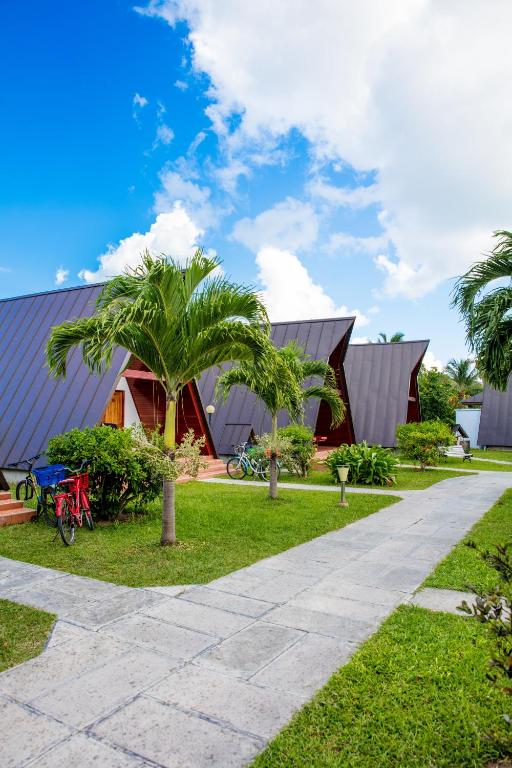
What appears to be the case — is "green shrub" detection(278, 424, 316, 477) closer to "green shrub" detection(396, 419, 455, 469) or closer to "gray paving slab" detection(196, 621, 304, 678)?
"green shrub" detection(396, 419, 455, 469)

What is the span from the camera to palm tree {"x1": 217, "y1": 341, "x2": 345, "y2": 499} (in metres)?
7.59

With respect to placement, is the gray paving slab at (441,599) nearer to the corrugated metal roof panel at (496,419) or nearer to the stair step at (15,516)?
the stair step at (15,516)

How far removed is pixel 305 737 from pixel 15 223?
1671cm


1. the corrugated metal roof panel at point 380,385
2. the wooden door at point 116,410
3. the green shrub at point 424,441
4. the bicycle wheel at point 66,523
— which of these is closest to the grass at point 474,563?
the bicycle wheel at point 66,523

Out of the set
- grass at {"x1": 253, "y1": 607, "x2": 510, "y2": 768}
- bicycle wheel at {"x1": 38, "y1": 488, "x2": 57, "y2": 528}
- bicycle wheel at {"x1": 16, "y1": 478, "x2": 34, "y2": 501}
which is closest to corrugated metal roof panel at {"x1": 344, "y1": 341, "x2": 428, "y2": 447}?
bicycle wheel at {"x1": 16, "y1": 478, "x2": 34, "y2": 501}

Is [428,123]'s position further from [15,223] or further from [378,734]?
[15,223]

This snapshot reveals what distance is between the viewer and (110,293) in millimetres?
6785

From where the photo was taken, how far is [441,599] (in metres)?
5.04

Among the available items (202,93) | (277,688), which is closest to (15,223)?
(202,93)

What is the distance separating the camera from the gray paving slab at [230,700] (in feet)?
9.62

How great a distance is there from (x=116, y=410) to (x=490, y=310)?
1086cm

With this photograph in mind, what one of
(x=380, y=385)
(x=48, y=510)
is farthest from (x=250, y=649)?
(x=380, y=385)

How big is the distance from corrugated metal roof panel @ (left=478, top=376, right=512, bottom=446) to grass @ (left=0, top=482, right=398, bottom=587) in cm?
2063

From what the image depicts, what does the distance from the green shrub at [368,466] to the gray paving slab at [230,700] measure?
36.7 ft
